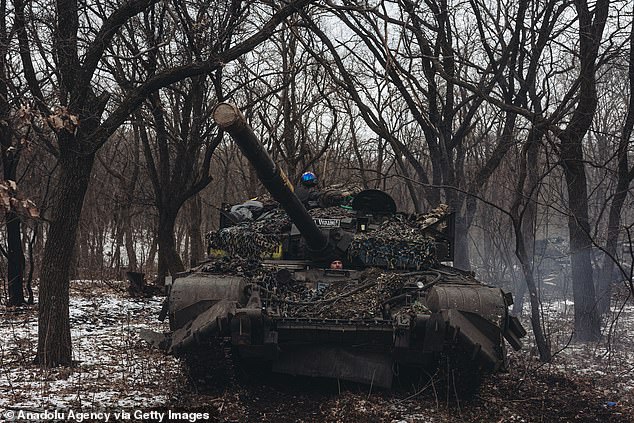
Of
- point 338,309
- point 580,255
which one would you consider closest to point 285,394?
point 338,309

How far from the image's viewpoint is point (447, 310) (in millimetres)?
7605

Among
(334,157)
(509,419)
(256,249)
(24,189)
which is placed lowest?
(509,419)

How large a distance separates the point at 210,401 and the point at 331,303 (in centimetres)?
166

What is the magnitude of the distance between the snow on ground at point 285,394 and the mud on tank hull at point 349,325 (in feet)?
1.18

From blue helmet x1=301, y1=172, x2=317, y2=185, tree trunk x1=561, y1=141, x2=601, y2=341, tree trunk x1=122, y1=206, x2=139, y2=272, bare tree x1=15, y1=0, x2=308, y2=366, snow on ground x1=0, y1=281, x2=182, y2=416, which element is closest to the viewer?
snow on ground x1=0, y1=281, x2=182, y2=416

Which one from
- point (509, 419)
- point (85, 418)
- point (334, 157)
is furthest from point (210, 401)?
point (334, 157)

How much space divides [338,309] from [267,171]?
5.50 feet

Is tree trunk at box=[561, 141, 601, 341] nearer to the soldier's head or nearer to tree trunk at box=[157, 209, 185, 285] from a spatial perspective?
the soldier's head

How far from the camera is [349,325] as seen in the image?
783 cm

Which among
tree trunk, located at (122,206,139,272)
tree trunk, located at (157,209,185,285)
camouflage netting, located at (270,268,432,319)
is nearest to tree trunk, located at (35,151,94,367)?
camouflage netting, located at (270,268,432,319)

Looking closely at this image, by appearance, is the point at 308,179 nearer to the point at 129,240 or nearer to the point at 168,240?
the point at 168,240

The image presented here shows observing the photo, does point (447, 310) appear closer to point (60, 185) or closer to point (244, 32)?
point (60, 185)

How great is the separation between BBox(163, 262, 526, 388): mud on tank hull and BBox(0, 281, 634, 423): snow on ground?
0.36 metres

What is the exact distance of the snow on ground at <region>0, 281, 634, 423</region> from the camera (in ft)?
24.0
